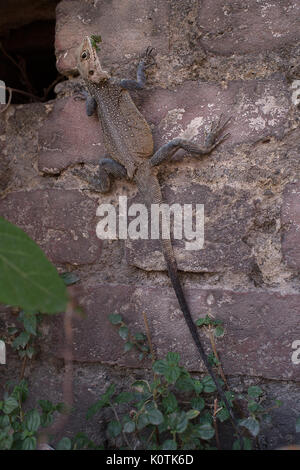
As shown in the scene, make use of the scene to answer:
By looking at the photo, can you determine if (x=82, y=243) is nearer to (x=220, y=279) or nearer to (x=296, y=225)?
(x=220, y=279)

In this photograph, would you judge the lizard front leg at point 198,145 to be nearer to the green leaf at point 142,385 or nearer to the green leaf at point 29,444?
the green leaf at point 142,385

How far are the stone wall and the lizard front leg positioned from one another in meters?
0.03

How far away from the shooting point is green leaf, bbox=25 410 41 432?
88cm

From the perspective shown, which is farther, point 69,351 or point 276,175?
point 69,351

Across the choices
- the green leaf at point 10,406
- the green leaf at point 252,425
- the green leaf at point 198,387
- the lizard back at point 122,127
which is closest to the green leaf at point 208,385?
the green leaf at point 198,387

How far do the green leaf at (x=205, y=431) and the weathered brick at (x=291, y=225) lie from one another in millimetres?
441

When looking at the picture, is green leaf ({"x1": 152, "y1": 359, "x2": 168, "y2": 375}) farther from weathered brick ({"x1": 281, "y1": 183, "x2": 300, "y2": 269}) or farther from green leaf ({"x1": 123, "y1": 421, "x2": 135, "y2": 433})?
weathered brick ({"x1": 281, "y1": 183, "x2": 300, "y2": 269})

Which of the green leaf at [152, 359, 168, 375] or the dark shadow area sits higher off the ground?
the dark shadow area

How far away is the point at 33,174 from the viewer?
1.26m

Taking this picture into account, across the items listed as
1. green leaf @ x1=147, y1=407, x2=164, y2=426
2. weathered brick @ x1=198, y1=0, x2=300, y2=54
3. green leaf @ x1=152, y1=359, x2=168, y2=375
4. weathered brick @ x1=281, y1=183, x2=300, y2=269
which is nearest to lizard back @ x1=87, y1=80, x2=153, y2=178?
weathered brick @ x1=198, y1=0, x2=300, y2=54

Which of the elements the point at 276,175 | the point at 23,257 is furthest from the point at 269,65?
the point at 23,257

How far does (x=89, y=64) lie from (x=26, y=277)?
0.86m

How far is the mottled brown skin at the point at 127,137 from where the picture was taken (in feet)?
3.56

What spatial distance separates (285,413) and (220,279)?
37 cm
